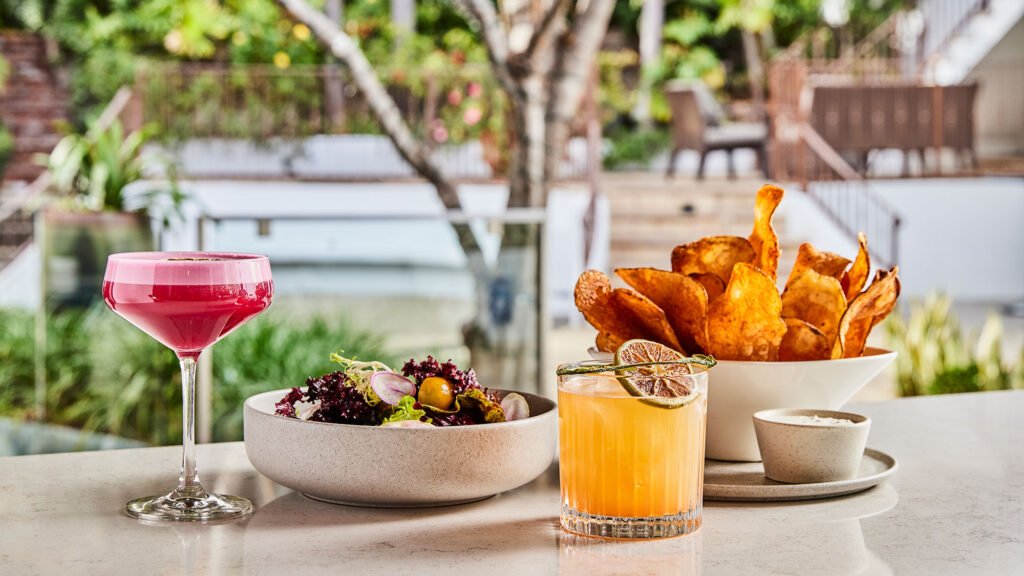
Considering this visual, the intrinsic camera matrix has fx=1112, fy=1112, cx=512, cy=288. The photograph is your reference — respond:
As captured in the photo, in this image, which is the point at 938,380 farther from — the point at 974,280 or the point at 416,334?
the point at 974,280

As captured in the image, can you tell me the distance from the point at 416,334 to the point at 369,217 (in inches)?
19.2

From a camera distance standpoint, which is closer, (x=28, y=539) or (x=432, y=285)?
(x=28, y=539)

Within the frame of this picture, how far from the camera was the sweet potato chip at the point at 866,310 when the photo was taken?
0.98 m

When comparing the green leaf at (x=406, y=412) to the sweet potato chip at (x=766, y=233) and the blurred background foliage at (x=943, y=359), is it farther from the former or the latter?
the blurred background foliage at (x=943, y=359)

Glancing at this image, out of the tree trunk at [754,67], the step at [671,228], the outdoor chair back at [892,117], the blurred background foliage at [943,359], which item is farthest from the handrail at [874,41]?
the blurred background foliage at [943,359]

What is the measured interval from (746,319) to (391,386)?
12.2 inches

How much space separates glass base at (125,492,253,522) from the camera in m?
0.83

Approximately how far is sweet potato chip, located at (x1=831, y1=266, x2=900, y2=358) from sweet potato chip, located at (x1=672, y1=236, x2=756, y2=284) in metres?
0.11

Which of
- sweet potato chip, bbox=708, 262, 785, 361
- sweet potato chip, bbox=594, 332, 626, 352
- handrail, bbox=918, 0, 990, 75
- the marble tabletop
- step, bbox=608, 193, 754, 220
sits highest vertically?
handrail, bbox=918, 0, 990, 75

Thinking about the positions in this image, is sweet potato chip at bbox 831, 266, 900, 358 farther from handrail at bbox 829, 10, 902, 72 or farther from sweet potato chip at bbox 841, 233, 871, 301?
handrail at bbox 829, 10, 902, 72

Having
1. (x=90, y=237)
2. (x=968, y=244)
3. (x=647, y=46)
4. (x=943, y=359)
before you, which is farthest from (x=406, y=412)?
(x=647, y=46)

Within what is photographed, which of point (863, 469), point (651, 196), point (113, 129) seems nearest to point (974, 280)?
point (651, 196)

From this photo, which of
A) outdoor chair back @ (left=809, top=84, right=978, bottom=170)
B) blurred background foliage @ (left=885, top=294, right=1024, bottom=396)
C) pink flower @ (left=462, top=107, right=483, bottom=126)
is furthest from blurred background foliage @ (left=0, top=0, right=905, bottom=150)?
blurred background foliage @ (left=885, top=294, right=1024, bottom=396)

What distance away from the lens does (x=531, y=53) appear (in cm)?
431
